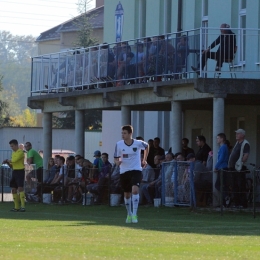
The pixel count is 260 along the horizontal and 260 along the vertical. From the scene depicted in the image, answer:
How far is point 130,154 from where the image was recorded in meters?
19.0

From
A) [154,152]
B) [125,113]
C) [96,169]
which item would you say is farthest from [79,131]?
[154,152]

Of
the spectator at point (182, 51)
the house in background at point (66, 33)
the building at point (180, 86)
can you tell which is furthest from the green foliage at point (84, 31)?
the spectator at point (182, 51)

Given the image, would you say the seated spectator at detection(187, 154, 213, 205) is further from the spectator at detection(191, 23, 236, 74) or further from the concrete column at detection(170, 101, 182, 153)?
the concrete column at detection(170, 101, 182, 153)

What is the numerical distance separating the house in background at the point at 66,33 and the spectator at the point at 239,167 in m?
56.3

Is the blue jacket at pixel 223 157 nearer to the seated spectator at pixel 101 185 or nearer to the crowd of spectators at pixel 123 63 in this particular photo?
the crowd of spectators at pixel 123 63

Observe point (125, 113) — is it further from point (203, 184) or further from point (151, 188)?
point (203, 184)

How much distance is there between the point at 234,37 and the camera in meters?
24.4

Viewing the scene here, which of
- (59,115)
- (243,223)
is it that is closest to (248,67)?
(243,223)

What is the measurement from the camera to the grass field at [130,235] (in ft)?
39.0

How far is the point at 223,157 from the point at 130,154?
4548mm

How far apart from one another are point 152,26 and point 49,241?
68.8ft

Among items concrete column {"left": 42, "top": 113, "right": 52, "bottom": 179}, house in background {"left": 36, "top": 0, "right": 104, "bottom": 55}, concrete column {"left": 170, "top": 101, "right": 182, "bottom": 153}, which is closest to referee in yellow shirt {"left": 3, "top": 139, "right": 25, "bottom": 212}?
concrete column {"left": 170, "top": 101, "right": 182, "bottom": 153}

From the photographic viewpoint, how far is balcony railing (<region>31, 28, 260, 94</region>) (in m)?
24.3

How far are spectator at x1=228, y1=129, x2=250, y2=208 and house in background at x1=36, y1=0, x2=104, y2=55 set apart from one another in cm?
5630
